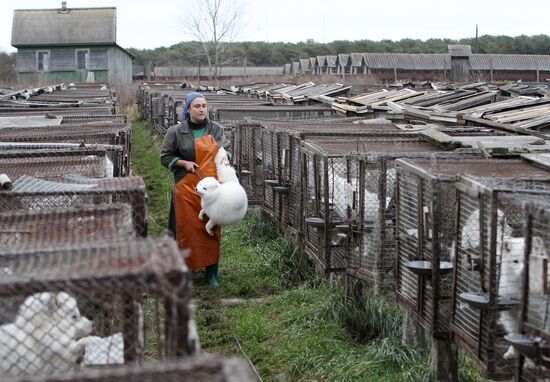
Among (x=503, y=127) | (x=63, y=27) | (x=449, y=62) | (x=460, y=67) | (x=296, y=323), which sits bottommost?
(x=296, y=323)

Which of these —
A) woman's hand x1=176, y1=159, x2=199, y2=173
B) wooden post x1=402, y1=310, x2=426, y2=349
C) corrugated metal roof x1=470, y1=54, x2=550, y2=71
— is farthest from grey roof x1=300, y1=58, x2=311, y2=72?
wooden post x1=402, y1=310, x2=426, y2=349

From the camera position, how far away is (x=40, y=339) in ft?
10.2

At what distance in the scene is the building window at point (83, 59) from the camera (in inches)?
2110

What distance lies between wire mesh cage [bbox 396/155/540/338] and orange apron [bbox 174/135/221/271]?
2.43 metres

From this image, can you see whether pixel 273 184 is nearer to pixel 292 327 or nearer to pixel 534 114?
pixel 292 327

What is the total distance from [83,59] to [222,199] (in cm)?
4842

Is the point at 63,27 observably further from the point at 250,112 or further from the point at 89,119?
the point at 89,119

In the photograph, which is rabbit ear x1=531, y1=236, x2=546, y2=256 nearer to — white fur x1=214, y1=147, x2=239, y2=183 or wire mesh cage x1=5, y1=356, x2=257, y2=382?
wire mesh cage x1=5, y1=356, x2=257, y2=382

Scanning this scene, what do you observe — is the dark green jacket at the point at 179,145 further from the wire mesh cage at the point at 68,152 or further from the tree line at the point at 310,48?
the tree line at the point at 310,48

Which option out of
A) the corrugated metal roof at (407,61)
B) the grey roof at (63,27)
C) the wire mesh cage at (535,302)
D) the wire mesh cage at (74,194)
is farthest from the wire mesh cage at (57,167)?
the grey roof at (63,27)

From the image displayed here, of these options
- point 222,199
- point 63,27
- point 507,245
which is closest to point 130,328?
point 507,245

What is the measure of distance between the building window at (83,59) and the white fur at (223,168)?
156 ft

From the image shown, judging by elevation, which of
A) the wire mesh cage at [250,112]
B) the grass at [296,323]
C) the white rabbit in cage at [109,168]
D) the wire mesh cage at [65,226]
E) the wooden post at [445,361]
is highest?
the wire mesh cage at [250,112]

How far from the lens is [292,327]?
661 centimetres
